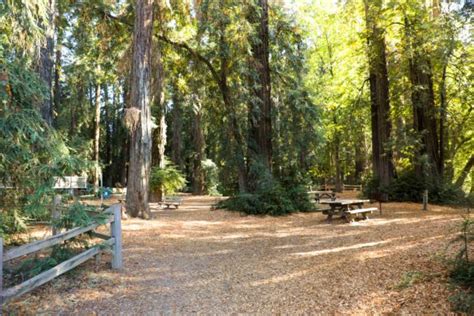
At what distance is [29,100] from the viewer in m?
4.96

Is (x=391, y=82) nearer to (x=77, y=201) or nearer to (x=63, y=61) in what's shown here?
(x=77, y=201)

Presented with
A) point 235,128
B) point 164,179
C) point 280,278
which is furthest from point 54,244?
point 164,179

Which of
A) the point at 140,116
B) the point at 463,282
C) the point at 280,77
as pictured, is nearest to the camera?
the point at 463,282

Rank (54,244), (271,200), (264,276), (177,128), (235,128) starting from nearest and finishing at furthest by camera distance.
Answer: (54,244) < (264,276) < (271,200) < (235,128) < (177,128)

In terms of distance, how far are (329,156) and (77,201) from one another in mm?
26116

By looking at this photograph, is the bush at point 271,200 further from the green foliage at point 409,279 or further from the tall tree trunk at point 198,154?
the tall tree trunk at point 198,154

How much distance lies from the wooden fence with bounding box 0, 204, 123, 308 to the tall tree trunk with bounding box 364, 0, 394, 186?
12621 millimetres

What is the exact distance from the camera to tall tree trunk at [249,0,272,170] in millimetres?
14359

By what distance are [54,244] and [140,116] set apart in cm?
693

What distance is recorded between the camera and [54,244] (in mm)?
4691

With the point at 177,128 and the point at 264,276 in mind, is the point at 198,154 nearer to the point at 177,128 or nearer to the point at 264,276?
the point at 177,128

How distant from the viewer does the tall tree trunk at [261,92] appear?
14359 mm

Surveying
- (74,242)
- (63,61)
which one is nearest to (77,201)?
(74,242)

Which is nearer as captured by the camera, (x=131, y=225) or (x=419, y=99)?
(x=131, y=225)
